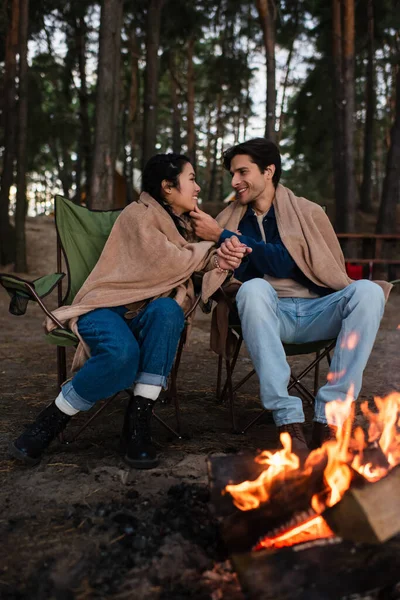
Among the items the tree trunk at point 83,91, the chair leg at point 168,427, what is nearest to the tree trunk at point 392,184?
the tree trunk at point 83,91

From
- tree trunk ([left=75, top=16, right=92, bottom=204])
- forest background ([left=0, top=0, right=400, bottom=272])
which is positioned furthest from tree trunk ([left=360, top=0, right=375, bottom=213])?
tree trunk ([left=75, top=16, right=92, bottom=204])

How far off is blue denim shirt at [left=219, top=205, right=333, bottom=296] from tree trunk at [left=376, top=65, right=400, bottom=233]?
27.0 feet

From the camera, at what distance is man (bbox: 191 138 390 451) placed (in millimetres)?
2582

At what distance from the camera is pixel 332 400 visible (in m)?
2.57

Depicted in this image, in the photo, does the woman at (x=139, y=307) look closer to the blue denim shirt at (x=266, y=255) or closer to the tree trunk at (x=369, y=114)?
the blue denim shirt at (x=266, y=255)

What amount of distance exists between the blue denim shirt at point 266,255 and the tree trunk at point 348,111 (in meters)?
7.13

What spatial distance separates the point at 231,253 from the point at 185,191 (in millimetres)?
446

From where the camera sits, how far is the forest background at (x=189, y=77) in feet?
31.4

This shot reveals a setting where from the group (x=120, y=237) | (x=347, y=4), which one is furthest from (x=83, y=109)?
(x=120, y=237)

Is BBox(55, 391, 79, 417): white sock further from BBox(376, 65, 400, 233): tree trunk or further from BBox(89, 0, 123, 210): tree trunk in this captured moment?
BBox(376, 65, 400, 233): tree trunk

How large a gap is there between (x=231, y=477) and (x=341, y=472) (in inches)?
13.7

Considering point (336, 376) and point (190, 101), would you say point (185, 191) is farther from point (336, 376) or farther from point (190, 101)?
point (190, 101)

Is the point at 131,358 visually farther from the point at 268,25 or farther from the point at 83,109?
the point at 83,109

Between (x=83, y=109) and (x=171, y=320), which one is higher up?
(x=83, y=109)
